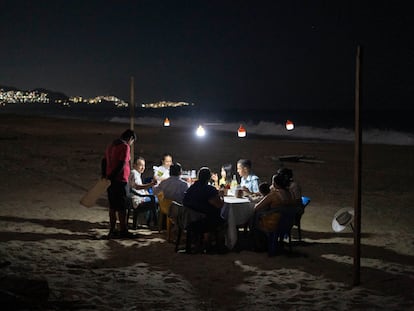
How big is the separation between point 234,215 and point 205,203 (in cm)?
51

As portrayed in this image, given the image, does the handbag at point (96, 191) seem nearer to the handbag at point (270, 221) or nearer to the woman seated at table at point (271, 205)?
the woman seated at table at point (271, 205)

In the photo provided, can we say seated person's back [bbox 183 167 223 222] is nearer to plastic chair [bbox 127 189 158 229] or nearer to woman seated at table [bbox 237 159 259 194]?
woman seated at table [bbox 237 159 259 194]

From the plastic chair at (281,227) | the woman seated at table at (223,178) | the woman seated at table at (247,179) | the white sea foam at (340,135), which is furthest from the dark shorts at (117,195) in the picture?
the white sea foam at (340,135)

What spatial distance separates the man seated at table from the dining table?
154mm

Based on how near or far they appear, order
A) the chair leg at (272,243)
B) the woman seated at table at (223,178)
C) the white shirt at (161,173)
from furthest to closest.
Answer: the white shirt at (161,173) < the woman seated at table at (223,178) < the chair leg at (272,243)

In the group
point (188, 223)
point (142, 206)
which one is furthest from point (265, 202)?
point (142, 206)

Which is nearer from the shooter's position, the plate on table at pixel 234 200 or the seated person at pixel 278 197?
the seated person at pixel 278 197

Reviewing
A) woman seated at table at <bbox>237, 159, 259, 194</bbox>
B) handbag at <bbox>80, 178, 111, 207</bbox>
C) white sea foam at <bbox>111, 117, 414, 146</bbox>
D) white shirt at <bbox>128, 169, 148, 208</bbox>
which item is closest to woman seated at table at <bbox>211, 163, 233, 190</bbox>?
woman seated at table at <bbox>237, 159, 259, 194</bbox>

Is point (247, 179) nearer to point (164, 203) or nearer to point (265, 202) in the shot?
point (265, 202)

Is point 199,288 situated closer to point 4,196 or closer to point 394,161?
point 4,196

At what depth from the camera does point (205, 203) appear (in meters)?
7.05

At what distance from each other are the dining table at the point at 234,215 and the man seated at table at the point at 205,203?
0.51 ft

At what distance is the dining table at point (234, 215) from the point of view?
7230 millimetres

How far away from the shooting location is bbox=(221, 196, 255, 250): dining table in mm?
7230
